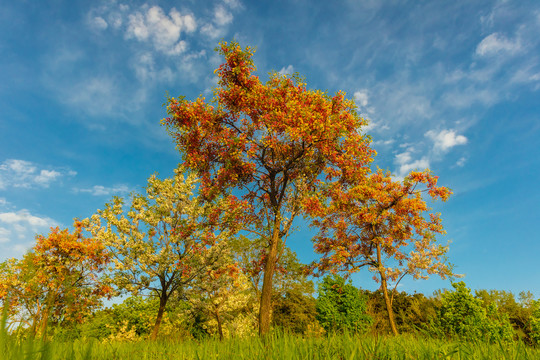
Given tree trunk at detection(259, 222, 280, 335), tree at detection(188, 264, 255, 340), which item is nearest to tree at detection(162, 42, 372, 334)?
tree trunk at detection(259, 222, 280, 335)

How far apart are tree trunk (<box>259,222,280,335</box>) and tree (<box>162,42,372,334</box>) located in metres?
0.04

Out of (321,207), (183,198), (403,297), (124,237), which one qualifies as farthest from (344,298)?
(124,237)

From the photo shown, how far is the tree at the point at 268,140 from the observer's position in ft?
38.6

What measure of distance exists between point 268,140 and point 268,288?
18.4ft

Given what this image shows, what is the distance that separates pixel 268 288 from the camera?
11.2 metres

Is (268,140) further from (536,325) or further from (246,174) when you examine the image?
(536,325)

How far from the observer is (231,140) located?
12.0 metres

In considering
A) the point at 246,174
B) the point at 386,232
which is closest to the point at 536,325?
the point at 386,232

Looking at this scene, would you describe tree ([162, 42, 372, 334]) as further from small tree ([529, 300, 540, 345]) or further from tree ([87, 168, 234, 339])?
small tree ([529, 300, 540, 345])

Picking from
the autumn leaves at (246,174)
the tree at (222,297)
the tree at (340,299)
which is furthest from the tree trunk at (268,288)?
the tree at (340,299)

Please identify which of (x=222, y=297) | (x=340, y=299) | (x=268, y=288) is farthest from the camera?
(x=222, y=297)

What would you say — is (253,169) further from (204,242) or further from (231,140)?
(204,242)

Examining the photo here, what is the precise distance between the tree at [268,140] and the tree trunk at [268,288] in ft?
0.13

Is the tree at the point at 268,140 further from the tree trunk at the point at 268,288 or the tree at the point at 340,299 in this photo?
the tree at the point at 340,299
